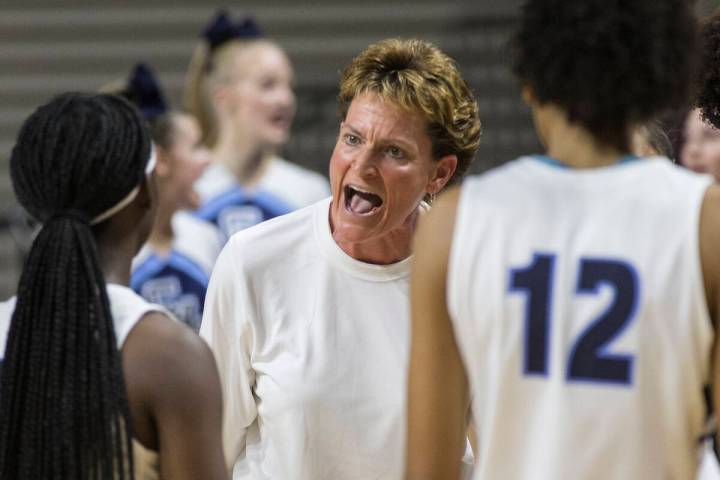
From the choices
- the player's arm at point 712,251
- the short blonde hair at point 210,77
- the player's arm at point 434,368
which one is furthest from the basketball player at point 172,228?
the player's arm at point 712,251

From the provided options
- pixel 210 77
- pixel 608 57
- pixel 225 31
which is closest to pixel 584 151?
pixel 608 57

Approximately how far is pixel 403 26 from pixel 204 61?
7.22 feet

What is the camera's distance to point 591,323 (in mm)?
2066

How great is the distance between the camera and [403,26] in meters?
9.61

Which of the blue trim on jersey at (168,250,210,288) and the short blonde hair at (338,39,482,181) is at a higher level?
the short blonde hair at (338,39,482,181)

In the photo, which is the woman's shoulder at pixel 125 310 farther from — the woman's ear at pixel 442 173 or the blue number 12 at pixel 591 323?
the woman's ear at pixel 442 173

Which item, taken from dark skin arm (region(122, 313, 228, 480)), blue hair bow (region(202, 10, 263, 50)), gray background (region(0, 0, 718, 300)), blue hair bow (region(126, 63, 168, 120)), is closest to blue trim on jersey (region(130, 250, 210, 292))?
blue hair bow (region(126, 63, 168, 120))

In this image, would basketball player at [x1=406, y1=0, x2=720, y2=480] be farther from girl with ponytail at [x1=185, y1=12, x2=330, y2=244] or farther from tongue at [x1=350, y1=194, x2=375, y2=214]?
girl with ponytail at [x1=185, y1=12, x2=330, y2=244]

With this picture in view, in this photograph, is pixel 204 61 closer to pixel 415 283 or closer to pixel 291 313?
pixel 291 313

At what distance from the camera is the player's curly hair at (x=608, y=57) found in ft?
6.81

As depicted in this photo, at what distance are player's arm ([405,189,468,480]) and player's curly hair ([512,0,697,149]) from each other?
9.1 inches

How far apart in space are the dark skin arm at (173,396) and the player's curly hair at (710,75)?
1.15m

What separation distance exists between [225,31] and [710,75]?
502cm

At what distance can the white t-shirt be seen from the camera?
9.98 feet
